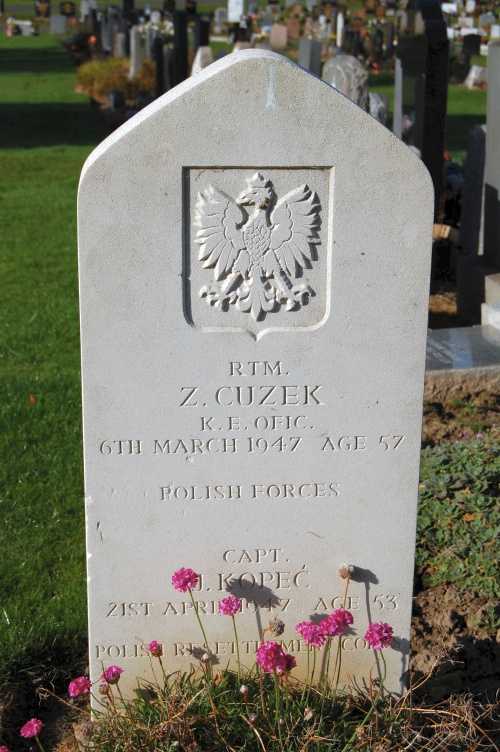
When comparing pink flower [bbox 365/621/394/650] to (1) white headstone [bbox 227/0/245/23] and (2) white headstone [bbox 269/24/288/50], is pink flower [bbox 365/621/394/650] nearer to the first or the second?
(2) white headstone [bbox 269/24/288/50]

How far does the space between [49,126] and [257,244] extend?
16.4 metres

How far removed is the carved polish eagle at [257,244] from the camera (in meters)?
2.76

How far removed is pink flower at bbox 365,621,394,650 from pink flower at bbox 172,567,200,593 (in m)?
0.58

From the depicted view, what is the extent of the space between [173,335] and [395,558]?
3.57 ft

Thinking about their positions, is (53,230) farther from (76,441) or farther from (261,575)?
(261,575)

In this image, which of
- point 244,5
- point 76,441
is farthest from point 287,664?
point 244,5

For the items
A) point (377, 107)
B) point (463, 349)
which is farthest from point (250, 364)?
point (377, 107)

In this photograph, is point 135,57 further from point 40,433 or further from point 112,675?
point 112,675

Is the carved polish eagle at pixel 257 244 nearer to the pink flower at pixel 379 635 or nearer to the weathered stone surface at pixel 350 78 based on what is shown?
the pink flower at pixel 379 635

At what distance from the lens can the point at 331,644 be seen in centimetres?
314

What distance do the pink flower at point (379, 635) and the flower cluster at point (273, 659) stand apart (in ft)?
0.93

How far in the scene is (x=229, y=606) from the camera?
2.95 meters

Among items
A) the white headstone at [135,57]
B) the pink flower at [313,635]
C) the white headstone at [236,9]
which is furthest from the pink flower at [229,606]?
the white headstone at [236,9]

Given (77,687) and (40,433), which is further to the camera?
(40,433)
